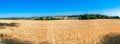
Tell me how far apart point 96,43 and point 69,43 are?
84 cm

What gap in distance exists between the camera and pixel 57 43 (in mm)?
8242

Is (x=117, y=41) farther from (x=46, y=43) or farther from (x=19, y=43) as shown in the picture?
(x=19, y=43)

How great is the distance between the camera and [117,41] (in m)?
8.10

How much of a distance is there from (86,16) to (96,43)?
4747 centimetres

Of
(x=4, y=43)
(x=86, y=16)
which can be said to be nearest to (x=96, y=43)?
(x=4, y=43)

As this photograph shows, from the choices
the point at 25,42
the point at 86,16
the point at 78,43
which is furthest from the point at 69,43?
the point at 86,16

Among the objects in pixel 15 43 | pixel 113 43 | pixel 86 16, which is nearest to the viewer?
pixel 113 43

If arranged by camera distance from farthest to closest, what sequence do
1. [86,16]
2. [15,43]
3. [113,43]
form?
[86,16]
[15,43]
[113,43]

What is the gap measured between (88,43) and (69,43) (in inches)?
22.5

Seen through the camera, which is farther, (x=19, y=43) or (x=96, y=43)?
(x=19, y=43)

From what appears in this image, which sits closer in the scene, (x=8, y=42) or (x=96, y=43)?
(x=96, y=43)

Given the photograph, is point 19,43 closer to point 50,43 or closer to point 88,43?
point 50,43

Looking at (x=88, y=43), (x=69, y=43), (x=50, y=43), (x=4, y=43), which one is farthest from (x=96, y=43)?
(x=4, y=43)

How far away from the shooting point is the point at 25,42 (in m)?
8.67
